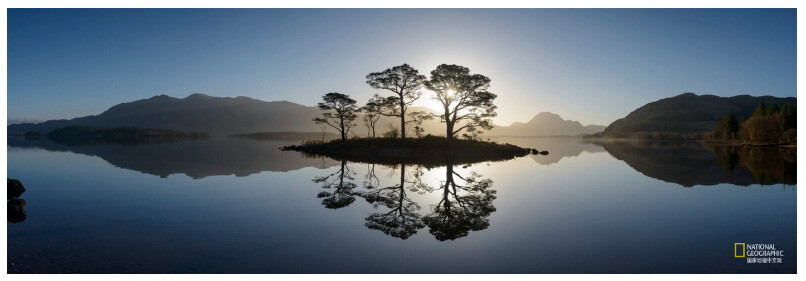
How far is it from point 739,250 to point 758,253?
1.55 feet

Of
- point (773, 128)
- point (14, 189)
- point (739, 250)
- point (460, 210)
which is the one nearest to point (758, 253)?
point (739, 250)

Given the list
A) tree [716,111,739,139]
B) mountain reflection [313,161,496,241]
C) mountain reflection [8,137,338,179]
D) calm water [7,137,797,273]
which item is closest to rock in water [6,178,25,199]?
calm water [7,137,797,273]

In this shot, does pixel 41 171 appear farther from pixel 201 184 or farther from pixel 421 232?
pixel 421 232

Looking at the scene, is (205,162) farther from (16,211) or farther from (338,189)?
(16,211)

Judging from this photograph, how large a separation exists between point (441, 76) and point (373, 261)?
167ft

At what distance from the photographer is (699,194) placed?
2255 centimetres

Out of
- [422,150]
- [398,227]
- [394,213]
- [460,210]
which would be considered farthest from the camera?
[422,150]

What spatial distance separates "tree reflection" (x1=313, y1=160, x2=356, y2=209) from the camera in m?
19.4

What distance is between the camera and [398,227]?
46.5ft

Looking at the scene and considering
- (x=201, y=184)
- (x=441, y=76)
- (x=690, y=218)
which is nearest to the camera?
(x=690, y=218)

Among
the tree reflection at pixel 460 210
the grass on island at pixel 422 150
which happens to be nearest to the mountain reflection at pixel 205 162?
the grass on island at pixel 422 150

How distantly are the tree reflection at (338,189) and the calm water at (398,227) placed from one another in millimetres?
139

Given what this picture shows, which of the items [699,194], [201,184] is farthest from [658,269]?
[201,184]

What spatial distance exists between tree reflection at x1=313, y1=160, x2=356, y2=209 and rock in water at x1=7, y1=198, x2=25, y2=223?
12.8 metres
